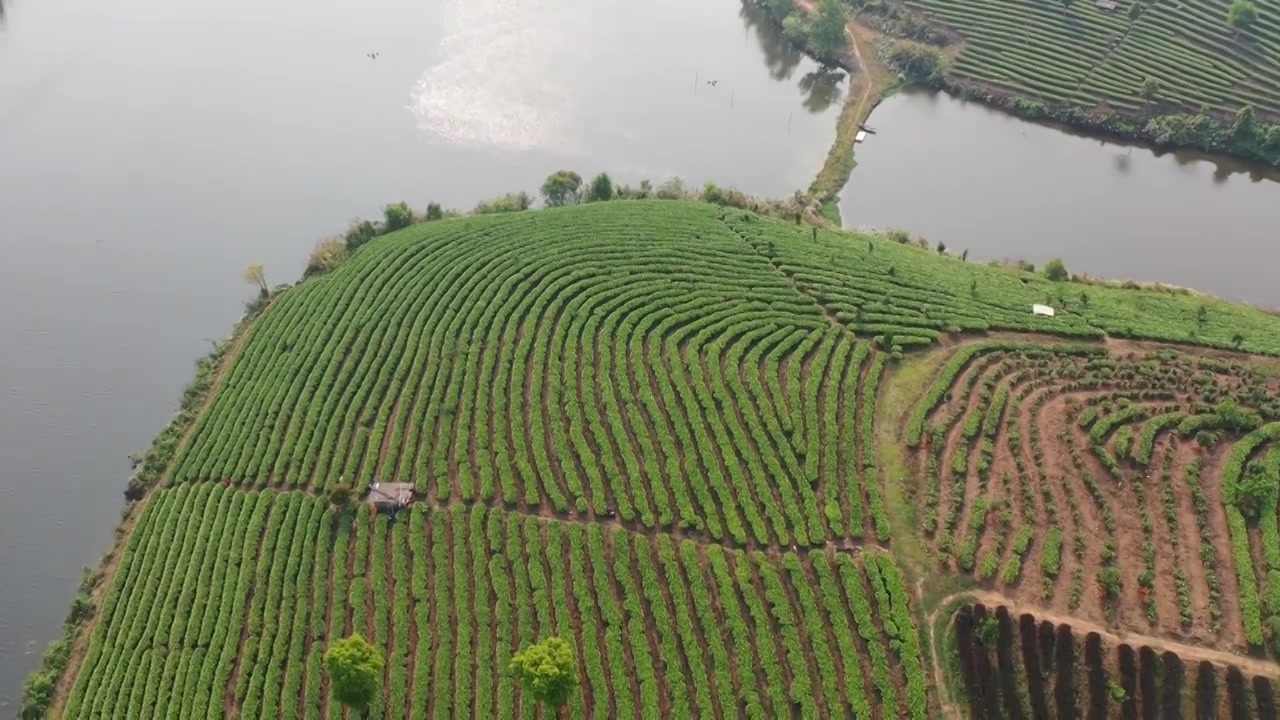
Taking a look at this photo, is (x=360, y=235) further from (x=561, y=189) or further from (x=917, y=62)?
(x=917, y=62)

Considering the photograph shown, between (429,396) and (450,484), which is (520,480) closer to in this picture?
(450,484)

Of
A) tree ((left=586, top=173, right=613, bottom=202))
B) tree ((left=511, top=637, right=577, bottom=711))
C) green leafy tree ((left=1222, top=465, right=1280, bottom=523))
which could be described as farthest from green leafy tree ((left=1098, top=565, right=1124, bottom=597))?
tree ((left=586, top=173, right=613, bottom=202))

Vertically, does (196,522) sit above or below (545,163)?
below

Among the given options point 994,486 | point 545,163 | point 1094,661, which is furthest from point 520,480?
point 545,163

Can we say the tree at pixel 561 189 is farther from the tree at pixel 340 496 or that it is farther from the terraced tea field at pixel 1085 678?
the terraced tea field at pixel 1085 678

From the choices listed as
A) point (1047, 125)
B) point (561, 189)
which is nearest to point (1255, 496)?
point (1047, 125)

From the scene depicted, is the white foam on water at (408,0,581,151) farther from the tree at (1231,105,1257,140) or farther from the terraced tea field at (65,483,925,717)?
the tree at (1231,105,1257,140)
